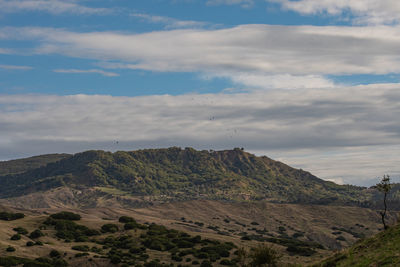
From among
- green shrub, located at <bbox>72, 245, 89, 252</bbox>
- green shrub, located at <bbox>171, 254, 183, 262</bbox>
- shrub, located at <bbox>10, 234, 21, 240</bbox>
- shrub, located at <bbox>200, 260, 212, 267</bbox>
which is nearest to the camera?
shrub, located at <bbox>200, 260, 212, 267</bbox>

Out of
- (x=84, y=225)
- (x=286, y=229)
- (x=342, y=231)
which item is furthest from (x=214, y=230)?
(x=84, y=225)

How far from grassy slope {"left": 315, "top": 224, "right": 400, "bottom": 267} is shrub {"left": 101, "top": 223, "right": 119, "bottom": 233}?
66904 mm

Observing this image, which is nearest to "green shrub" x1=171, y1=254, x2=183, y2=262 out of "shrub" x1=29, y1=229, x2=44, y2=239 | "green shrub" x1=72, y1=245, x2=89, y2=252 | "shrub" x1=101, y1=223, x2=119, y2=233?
"green shrub" x1=72, y1=245, x2=89, y2=252

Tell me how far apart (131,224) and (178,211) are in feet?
275

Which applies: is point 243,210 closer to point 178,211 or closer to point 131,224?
point 178,211

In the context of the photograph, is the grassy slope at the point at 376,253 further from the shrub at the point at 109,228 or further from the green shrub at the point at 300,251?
the shrub at the point at 109,228

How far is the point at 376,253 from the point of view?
30750 millimetres

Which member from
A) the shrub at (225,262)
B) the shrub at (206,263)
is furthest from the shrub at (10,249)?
the shrub at (225,262)

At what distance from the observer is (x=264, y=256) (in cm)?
4000

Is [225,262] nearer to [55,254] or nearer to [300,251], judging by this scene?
[300,251]

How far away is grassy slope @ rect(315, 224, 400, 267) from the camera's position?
2818cm

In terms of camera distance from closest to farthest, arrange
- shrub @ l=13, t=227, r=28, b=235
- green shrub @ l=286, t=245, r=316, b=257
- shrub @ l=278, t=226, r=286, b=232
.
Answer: green shrub @ l=286, t=245, r=316, b=257
shrub @ l=13, t=227, r=28, b=235
shrub @ l=278, t=226, r=286, b=232

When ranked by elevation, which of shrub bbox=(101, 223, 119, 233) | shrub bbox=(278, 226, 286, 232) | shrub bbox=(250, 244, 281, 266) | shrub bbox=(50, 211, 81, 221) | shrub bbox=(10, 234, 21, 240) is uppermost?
shrub bbox=(250, 244, 281, 266)

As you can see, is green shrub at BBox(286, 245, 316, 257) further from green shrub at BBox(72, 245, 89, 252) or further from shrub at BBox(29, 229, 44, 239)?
shrub at BBox(29, 229, 44, 239)
